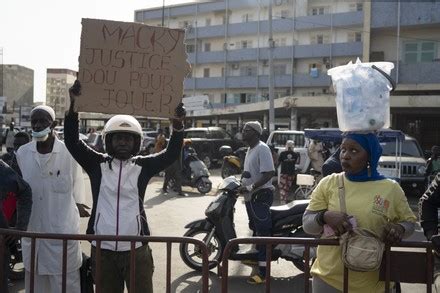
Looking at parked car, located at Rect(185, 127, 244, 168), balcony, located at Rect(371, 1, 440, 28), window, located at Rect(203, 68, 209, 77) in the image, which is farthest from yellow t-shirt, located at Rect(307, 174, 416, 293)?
window, located at Rect(203, 68, 209, 77)

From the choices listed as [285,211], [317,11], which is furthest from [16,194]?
[317,11]

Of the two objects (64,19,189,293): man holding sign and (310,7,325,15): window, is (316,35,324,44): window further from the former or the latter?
(64,19,189,293): man holding sign

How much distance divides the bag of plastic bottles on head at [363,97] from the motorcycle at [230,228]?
2952mm

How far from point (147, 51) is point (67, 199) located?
1.41 metres

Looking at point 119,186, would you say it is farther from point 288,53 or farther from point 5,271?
point 288,53

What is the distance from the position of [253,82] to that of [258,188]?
39.7 meters

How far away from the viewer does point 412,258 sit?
2699 mm

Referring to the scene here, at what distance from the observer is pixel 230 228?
5.71 meters

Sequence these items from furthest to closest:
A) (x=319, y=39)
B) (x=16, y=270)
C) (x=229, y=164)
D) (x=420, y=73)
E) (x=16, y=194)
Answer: (x=319, y=39)
(x=420, y=73)
(x=229, y=164)
(x=16, y=270)
(x=16, y=194)

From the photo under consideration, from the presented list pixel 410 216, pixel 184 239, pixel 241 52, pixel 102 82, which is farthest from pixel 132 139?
pixel 241 52

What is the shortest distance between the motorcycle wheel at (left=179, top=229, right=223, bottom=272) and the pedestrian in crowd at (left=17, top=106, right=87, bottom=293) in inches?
88.4

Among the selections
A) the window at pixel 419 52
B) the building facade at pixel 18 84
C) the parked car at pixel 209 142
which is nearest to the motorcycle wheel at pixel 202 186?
the parked car at pixel 209 142

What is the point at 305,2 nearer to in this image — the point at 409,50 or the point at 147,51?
the point at 409,50

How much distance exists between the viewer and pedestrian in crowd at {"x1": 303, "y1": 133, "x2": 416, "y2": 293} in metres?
2.53
